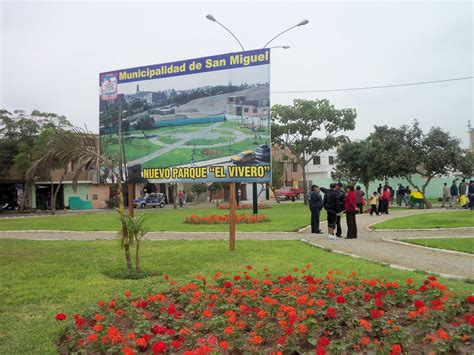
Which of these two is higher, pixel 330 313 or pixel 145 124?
pixel 145 124

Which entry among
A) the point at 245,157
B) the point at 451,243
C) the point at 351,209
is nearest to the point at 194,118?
the point at 245,157

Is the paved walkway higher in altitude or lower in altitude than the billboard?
lower

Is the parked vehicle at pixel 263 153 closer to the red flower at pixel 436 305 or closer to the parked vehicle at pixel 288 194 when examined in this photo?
the red flower at pixel 436 305

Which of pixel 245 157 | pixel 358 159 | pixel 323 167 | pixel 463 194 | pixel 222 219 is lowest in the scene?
pixel 222 219

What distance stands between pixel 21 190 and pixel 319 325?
156 feet

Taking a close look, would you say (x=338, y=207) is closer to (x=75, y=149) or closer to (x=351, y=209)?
(x=351, y=209)

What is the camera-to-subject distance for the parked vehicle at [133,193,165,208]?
4390 cm

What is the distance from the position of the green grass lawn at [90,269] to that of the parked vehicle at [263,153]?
2.14 meters

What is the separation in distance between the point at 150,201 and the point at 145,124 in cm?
3340

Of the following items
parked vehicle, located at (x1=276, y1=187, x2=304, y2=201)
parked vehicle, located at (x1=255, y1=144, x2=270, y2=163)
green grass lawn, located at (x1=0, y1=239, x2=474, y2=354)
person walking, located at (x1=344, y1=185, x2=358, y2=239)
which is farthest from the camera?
parked vehicle, located at (x1=276, y1=187, x2=304, y2=201)

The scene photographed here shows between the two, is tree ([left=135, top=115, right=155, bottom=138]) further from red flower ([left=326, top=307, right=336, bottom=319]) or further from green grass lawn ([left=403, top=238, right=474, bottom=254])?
red flower ([left=326, top=307, right=336, bottom=319])

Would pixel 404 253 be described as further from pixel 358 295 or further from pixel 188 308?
pixel 188 308

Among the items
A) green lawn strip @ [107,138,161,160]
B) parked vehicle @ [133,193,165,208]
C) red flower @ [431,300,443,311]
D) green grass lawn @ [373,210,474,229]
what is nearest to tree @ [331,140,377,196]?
green grass lawn @ [373,210,474,229]

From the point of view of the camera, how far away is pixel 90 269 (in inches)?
345
